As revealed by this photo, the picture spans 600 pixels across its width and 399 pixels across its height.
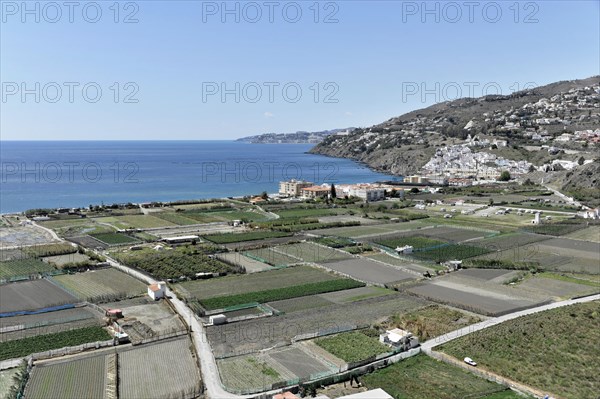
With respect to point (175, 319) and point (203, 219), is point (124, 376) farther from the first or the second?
point (203, 219)

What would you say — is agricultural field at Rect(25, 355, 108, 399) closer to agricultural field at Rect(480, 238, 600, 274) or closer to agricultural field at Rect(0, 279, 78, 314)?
agricultural field at Rect(0, 279, 78, 314)

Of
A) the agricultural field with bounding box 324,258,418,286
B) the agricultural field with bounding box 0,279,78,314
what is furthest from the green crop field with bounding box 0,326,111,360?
the agricultural field with bounding box 324,258,418,286

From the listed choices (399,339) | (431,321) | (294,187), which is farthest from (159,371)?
(294,187)

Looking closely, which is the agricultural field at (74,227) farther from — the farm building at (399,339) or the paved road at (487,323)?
the paved road at (487,323)

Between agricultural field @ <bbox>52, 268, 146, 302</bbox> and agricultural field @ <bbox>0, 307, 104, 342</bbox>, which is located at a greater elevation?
agricultural field @ <bbox>52, 268, 146, 302</bbox>

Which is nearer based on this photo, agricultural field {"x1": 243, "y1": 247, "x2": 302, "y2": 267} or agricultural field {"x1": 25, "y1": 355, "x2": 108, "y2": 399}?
agricultural field {"x1": 25, "y1": 355, "x2": 108, "y2": 399}

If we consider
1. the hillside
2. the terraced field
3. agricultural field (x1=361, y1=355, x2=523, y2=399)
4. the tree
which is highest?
the hillside

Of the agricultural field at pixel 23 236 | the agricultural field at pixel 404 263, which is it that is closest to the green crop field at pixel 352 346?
the agricultural field at pixel 404 263

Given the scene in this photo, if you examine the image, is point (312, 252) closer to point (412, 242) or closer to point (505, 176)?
point (412, 242)
